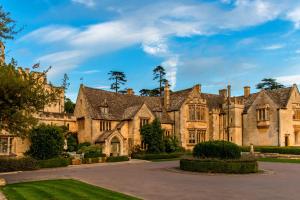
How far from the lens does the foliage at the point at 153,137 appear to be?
45.1 m

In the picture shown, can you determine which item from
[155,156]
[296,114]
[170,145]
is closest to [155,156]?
[155,156]

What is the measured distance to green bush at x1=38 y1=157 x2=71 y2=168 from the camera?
110 feet

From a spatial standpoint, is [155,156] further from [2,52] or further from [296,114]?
[2,52]

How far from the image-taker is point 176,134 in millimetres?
52156

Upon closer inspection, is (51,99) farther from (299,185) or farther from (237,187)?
(299,185)

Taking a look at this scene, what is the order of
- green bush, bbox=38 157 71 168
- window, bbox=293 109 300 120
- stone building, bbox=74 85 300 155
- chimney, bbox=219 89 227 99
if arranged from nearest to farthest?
green bush, bbox=38 157 71 168, stone building, bbox=74 85 300 155, window, bbox=293 109 300 120, chimney, bbox=219 89 227 99

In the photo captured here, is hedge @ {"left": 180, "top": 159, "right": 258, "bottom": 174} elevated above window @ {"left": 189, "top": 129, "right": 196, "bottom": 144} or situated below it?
below

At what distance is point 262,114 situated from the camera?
178 feet

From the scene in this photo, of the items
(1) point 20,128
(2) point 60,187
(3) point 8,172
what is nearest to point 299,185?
(2) point 60,187

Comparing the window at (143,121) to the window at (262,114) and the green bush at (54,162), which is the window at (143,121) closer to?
the green bush at (54,162)

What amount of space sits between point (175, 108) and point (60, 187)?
35306mm

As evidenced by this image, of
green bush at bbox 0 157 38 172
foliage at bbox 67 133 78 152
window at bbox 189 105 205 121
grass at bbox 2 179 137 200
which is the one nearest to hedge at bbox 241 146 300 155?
window at bbox 189 105 205 121

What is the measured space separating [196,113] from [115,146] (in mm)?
14944

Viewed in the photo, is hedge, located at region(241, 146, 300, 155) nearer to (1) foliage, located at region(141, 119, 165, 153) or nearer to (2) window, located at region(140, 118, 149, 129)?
(1) foliage, located at region(141, 119, 165, 153)
